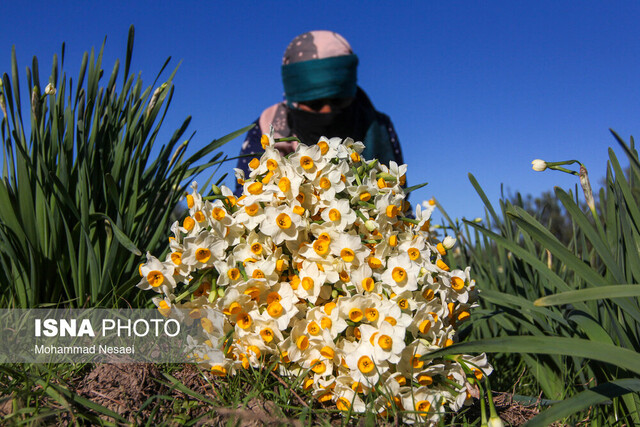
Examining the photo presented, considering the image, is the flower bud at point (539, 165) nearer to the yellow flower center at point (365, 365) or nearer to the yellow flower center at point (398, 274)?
the yellow flower center at point (398, 274)

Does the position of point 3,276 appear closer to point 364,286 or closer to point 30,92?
point 30,92

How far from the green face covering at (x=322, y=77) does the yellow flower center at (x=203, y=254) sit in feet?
7.12

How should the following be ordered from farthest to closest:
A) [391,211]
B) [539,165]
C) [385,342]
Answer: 1. [539,165]
2. [391,211]
3. [385,342]

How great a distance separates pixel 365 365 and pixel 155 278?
638 mm

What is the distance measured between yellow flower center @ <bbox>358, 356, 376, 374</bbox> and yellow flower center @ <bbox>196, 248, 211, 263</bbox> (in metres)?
0.50

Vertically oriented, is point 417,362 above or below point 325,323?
below

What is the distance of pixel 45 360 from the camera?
1.54 m

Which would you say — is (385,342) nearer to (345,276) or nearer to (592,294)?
(345,276)

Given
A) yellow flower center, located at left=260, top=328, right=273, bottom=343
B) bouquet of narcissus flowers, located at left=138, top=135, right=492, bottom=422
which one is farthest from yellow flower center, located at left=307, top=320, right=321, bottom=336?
yellow flower center, located at left=260, top=328, right=273, bottom=343

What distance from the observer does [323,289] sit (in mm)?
1322

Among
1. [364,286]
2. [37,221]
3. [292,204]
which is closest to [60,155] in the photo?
[37,221]

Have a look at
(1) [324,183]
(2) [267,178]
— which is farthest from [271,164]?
(1) [324,183]

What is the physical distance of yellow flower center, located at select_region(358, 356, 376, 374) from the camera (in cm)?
117

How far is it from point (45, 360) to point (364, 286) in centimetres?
111
